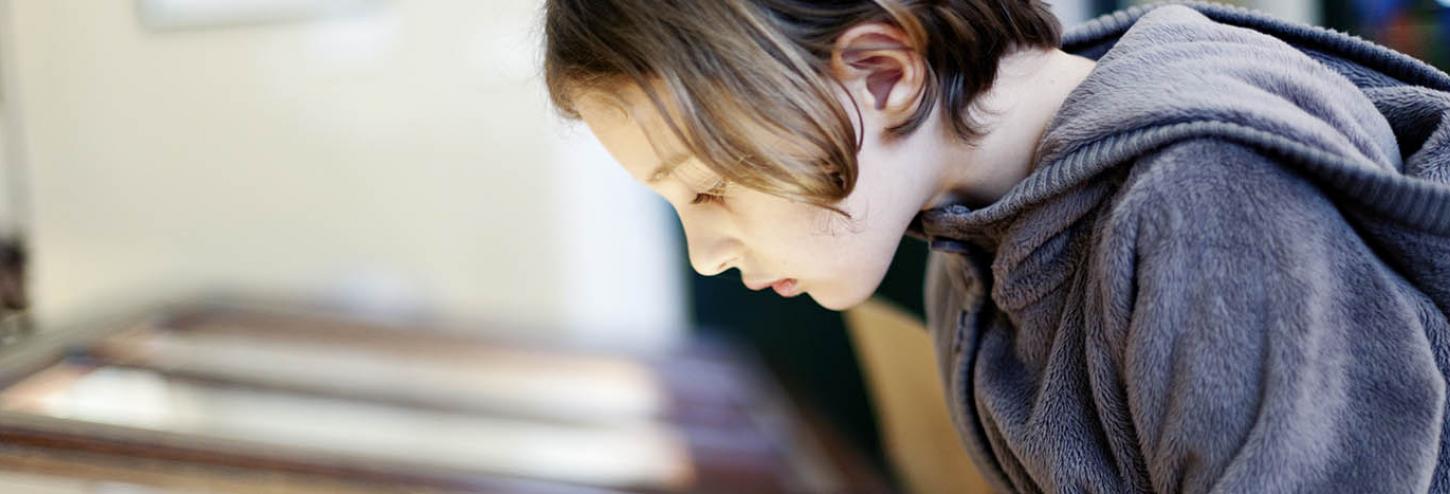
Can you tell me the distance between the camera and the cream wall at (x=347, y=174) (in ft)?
8.02

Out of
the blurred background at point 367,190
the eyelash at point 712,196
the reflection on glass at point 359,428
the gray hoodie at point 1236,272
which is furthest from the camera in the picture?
the blurred background at point 367,190

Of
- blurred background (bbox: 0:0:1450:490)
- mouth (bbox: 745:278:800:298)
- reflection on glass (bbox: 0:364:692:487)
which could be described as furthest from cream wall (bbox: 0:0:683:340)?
mouth (bbox: 745:278:800:298)

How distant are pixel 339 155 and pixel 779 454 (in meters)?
1.55

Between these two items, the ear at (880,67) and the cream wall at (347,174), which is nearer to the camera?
the ear at (880,67)

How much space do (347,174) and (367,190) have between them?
0.05 metres

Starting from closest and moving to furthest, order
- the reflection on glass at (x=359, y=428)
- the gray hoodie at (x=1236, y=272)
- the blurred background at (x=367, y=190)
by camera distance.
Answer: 1. the gray hoodie at (x=1236, y=272)
2. the reflection on glass at (x=359, y=428)
3. the blurred background at (x=367, y=190)

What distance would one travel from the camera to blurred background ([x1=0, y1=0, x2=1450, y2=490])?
2.36 meters

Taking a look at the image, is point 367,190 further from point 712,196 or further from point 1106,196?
point 1106,196

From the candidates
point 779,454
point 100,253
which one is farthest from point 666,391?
point 100,253

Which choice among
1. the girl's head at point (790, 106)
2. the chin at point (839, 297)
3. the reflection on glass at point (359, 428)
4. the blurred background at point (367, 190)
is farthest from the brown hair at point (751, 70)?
the blurred background at point (367, 190)

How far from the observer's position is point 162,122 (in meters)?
2.55

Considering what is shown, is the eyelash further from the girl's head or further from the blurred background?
the blurred background

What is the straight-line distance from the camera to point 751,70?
0.78 m

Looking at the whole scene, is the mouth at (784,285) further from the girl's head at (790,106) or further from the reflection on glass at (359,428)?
the reflection on glass at (359,428)
